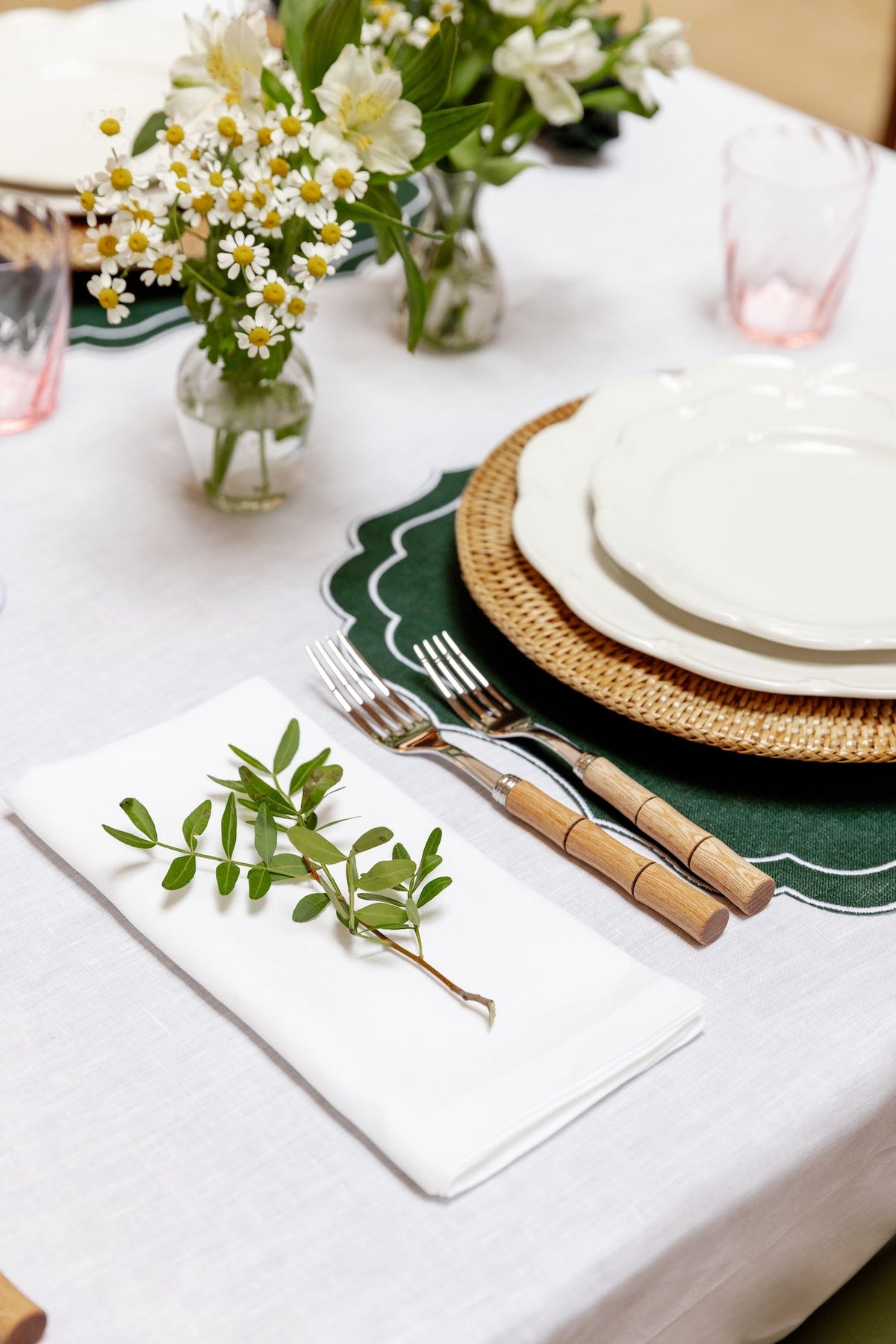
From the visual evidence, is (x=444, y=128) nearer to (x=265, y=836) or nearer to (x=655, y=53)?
(x=655, y=53)

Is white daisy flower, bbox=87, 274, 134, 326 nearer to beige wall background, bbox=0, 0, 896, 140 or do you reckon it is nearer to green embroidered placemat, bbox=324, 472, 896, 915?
green embroidered placemat, bbox=324, 472, 896, 915

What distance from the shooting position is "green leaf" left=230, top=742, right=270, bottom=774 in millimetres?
753

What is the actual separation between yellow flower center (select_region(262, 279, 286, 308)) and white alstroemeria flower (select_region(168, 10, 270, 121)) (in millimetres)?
121

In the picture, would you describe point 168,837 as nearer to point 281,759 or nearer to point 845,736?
point 281,759

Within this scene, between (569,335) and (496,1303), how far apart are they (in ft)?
2.94

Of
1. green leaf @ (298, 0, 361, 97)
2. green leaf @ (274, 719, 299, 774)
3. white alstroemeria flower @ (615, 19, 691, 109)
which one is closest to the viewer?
green leaf @ (274, 719, 299, 774)

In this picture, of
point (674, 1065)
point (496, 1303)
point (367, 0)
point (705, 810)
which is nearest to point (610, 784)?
point (705, 810)

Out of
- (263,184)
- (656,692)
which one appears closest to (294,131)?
(263,184)

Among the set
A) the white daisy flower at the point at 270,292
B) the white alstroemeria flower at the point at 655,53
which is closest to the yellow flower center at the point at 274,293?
the white daisy flower at the point at 270,292

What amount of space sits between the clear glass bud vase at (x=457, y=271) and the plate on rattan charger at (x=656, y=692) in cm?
34

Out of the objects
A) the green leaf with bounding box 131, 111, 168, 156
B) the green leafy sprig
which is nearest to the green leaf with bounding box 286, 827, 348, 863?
the green leafy sprig

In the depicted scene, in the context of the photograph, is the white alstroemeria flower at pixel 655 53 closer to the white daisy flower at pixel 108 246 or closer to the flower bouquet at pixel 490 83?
the flower bouquet at pixel 490 83

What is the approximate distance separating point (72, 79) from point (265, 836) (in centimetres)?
102

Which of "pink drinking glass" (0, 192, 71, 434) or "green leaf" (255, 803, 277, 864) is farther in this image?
"pink drinking glass" (0, 192, 71, 434)
